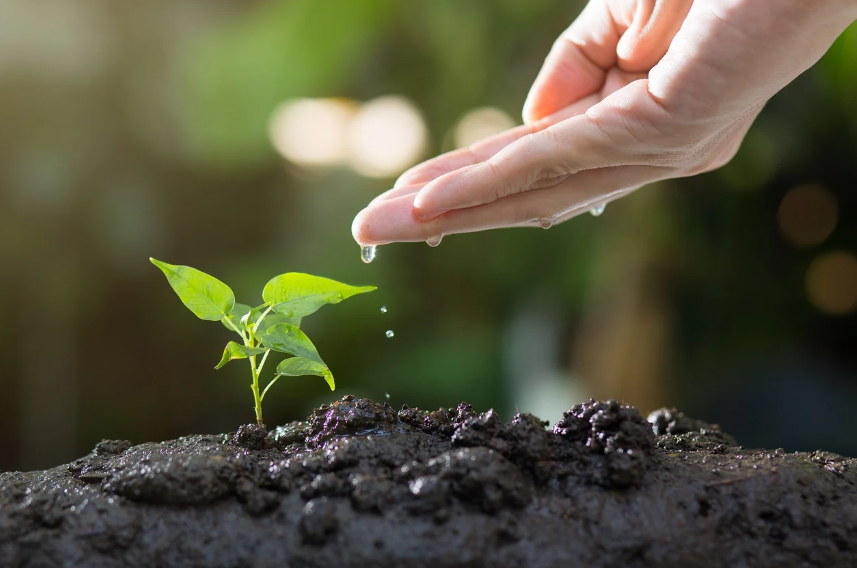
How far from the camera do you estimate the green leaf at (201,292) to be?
815 mm

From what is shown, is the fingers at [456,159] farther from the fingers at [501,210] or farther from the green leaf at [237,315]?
the green leaf at [237,315]

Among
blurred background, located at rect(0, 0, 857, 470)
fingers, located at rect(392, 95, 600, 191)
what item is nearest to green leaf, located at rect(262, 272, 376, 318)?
fingers, located at rect(392, 95, 600, 191)

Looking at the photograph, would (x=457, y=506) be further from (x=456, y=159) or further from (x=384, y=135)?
(x=384, y=135)

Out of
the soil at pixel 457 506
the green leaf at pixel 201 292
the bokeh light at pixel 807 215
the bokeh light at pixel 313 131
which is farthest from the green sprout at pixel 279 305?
the bokeh light at pixel 807 215

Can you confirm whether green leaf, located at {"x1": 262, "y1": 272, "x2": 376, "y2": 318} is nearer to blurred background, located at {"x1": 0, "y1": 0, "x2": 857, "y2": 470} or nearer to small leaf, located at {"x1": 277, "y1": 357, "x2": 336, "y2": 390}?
small leaf, located at {"x1": 277, "y1": 357, "x2": 336, "y2": 390}

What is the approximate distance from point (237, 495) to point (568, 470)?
0.37 metres

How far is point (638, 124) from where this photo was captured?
837 mm

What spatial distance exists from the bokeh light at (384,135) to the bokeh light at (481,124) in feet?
0.58

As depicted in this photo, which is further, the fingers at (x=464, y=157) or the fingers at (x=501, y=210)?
the fingers at (x=464, y=157)

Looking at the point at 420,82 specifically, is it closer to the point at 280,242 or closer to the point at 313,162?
the point at 313,162

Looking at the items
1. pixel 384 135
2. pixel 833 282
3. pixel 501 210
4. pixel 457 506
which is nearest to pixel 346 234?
pixel 384 135

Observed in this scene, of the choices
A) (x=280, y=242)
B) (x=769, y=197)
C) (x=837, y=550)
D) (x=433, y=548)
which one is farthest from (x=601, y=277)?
(x=433, y=548)

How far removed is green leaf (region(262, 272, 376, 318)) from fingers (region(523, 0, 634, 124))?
66 cm

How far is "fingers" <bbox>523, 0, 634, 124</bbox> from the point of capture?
49.0 inches
